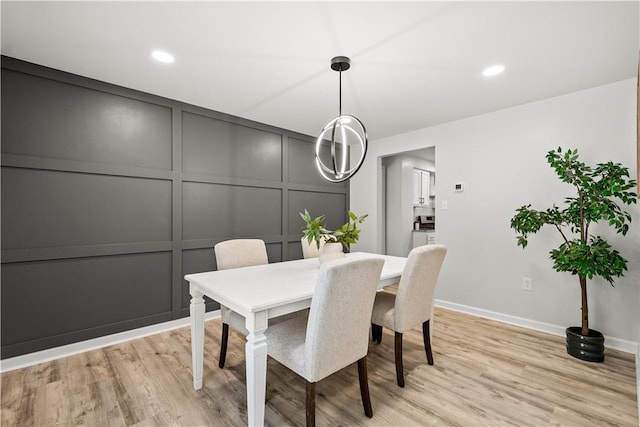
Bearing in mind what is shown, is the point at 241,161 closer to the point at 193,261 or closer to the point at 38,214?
the point at 193,261

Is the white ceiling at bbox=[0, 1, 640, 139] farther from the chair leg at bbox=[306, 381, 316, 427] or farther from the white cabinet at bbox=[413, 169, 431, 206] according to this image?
the white cabinet at bbox=[413, 169, 431, 206]

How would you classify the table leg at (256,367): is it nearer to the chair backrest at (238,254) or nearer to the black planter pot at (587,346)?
the chair backrest at (238,254)

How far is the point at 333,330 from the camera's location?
1436mm

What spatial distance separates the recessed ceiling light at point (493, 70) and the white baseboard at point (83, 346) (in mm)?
3532

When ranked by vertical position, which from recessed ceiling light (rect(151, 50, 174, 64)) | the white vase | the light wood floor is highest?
recessed ceiling light (rect(151, 50, 174, 64))

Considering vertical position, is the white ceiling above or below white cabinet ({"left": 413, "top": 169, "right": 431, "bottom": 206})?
above

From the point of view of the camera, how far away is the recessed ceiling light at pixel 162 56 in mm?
2090

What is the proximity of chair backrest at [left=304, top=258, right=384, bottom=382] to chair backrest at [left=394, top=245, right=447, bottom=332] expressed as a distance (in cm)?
42

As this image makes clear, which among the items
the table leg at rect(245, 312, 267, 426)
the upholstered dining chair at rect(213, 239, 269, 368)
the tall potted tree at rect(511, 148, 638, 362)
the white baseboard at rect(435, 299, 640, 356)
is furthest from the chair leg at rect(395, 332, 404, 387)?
the white baseboard at rect(435, 299, 640, 356)

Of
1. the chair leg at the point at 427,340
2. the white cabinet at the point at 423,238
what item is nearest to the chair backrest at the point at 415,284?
the chair leg at the point at 427,340

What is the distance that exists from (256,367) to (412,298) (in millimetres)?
1104

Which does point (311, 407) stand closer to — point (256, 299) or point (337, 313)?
point (337, 313)

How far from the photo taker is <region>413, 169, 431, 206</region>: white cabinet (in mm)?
5539

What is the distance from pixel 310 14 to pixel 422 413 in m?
2.38
